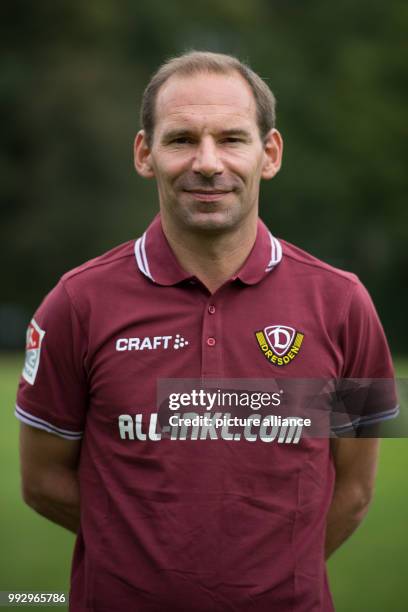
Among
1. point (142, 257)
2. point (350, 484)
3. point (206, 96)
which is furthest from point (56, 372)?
point (350, 484)

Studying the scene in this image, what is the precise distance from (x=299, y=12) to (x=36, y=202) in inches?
530

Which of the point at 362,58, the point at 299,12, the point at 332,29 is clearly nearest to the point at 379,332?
the point at 362,58

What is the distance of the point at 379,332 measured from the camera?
328 cm

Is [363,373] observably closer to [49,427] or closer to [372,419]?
[372,419]

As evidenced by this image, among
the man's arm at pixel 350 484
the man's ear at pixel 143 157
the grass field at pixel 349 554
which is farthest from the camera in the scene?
the grass field at pixel 349 554

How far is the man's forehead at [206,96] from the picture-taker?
3119 millimetres

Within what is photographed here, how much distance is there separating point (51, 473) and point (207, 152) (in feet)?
3.76

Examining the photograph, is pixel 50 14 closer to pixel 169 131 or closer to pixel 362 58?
pixel 362 58

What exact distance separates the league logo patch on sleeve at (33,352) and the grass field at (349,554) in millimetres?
2451

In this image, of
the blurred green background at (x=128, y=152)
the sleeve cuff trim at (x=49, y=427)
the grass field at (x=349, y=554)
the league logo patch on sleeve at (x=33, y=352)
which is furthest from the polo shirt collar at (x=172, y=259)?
the blurred green background at (x=128, y=152)

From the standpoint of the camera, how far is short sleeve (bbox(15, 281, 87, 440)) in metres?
3.12

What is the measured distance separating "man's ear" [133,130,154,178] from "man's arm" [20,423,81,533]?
866 mm

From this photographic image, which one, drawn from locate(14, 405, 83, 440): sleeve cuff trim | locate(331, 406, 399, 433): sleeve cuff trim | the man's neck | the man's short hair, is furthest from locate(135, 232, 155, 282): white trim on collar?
locate(331, 406, 399, 433): sleeve cuff trim

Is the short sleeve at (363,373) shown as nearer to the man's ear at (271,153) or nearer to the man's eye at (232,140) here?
the man's ear at (271,153)
